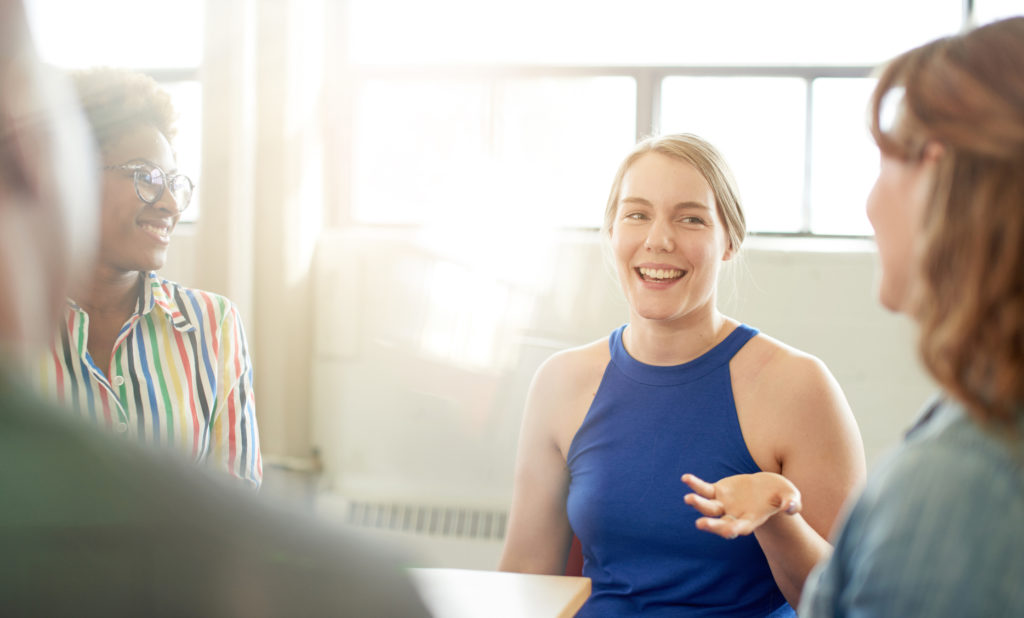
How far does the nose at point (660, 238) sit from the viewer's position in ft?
5.71

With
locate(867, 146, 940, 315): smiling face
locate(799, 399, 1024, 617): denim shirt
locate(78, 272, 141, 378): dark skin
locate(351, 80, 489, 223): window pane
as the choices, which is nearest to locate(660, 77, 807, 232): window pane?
locate(351, 80, 489, 223): window pane

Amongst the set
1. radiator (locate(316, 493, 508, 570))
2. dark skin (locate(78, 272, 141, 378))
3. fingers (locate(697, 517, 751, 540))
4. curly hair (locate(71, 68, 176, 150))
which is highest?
curly hair (locate(71, 68, 176, 150))

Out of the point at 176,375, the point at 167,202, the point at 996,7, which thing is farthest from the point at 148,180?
the point at 996,7

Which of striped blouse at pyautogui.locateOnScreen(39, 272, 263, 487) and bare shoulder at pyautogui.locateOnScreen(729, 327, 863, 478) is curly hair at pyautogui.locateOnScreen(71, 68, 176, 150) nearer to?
striped blouse at pyautogui.locateOnScreen(39, 272, 263, 487)

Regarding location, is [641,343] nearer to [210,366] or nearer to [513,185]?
[210,366]

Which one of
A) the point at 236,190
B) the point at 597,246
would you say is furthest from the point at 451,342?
the point at 236,190

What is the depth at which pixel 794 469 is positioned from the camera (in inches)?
60.5

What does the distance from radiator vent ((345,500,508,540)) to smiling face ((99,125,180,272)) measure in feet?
5.68

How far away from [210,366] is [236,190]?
1474 millimetres

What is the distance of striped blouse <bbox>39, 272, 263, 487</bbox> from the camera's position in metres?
1.63

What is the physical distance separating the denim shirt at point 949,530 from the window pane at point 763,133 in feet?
8.47

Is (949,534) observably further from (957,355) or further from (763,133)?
(763,133)

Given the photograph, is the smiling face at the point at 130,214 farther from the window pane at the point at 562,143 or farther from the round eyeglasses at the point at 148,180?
the window pane at the point at 562,143

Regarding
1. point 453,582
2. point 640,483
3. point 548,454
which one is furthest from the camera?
→ point 548,454
